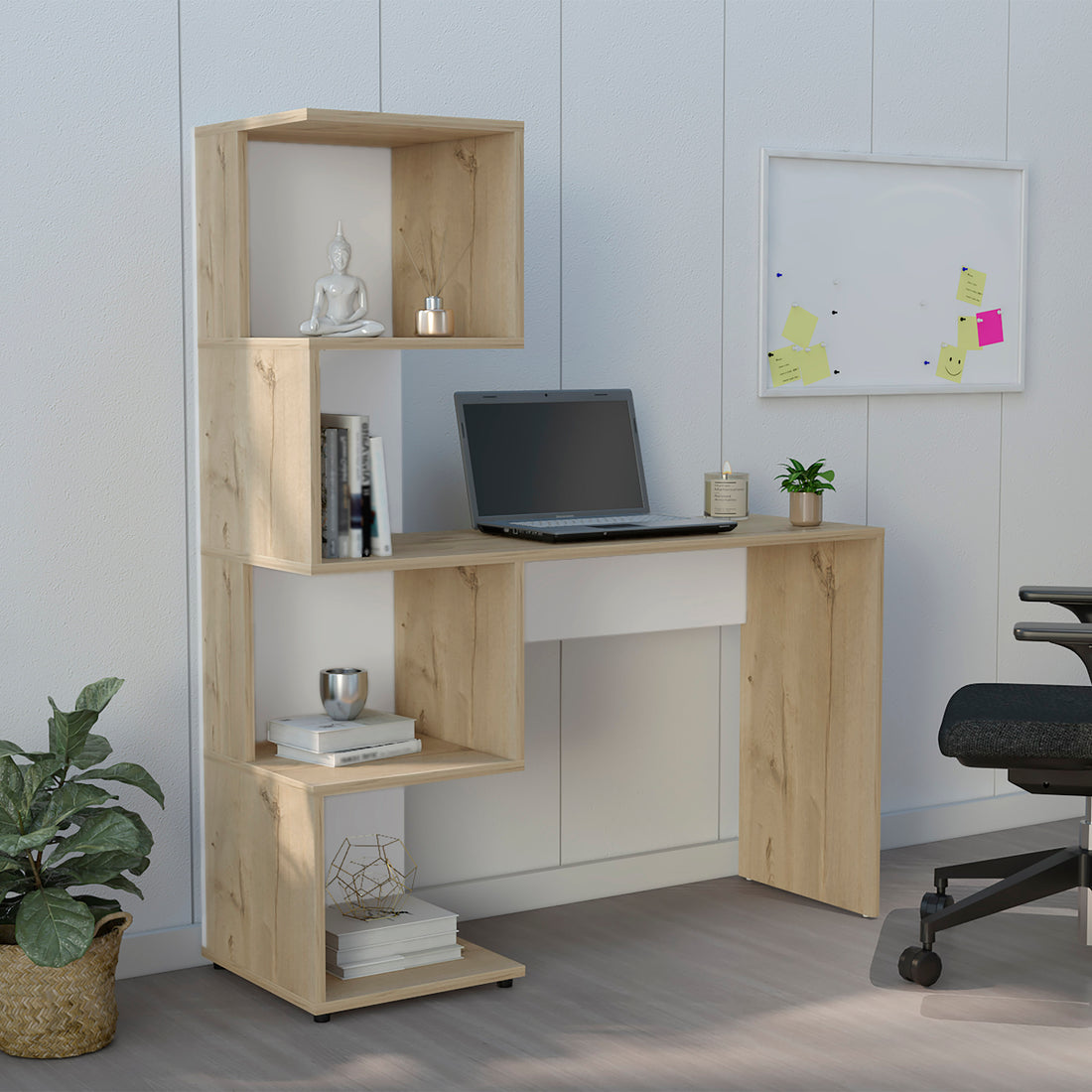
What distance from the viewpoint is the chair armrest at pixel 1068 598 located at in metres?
3.24

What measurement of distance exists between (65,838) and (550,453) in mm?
1241

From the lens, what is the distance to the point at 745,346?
3.77 meters

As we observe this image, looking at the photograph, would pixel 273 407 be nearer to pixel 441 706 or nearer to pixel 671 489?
pixel 441 706

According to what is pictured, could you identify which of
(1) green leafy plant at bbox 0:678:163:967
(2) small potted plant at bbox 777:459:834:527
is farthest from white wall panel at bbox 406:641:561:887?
(1) green leafy plant at bbox 0:678:163:967

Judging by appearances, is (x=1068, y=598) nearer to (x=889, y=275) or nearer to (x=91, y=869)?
(x=889, y=275)

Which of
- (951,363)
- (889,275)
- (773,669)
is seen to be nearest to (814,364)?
(889,275)

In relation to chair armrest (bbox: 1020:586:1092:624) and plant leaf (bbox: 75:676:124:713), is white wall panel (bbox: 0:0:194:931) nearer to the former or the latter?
plant leaf (bbox: 75:676:124:713)

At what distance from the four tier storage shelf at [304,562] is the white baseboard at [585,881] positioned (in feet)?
1.05

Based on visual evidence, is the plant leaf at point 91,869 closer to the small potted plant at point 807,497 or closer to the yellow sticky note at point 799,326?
the small potted plant at point 807,497

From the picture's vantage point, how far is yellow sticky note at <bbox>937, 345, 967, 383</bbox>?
405 cm

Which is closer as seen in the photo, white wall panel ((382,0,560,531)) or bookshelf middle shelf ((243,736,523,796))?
bookshelf middle shelf ((243,736,523,796))

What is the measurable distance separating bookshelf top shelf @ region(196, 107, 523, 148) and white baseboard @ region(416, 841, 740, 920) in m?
1.55

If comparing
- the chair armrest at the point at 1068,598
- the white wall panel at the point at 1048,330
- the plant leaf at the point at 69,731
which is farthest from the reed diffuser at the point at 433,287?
the white wall panel at the point at 1048,330

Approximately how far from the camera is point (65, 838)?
2.78 m
